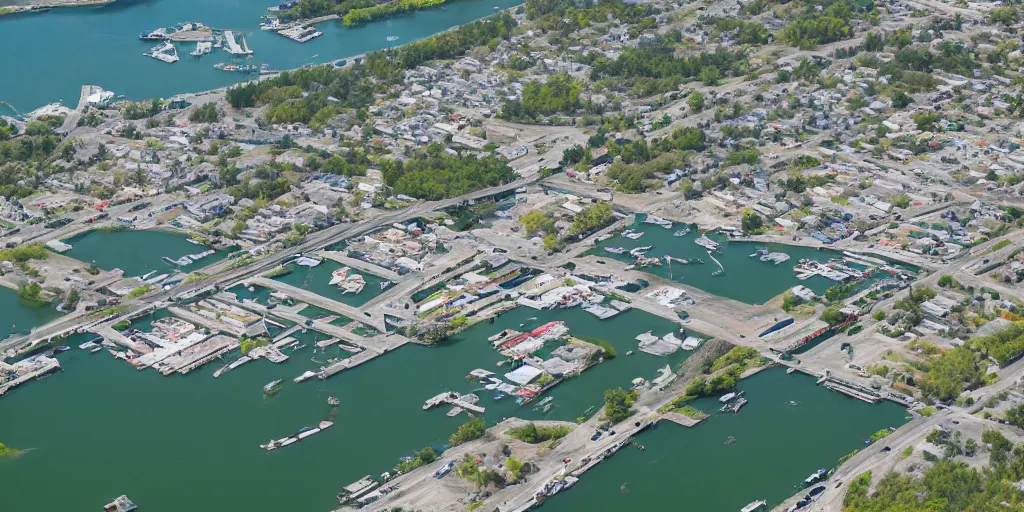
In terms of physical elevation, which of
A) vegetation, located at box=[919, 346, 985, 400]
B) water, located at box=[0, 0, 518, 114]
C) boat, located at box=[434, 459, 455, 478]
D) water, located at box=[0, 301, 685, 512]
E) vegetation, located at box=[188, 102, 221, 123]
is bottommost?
water, located at box=[0, 0, 518, 114]

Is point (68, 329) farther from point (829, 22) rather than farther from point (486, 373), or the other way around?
point (829, 22)

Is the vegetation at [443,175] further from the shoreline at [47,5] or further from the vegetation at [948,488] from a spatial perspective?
the shoreline at [47,5]

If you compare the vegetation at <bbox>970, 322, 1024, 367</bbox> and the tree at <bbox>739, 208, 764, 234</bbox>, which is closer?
the vegetation at <bbox>970, 322, 1024, 367</bbox>

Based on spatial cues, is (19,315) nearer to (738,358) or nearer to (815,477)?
(738,358)

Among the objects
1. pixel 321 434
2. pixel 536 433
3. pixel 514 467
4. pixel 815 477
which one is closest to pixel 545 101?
pixel 321 434

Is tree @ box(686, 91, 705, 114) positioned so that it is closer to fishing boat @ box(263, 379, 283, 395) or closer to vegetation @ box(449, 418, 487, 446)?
fishing boat @ box(263, 379, 283, 395)

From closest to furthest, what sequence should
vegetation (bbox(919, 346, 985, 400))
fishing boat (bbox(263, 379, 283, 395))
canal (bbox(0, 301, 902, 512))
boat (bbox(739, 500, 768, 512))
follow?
boat (bbox(739, 500, 768, 512)) < canal (bbox(0, 301, 902, 512)) < vegetation (bbox(919, 346, 985, 400)) < fishing boat (bbox(263, 379, 283, 395))

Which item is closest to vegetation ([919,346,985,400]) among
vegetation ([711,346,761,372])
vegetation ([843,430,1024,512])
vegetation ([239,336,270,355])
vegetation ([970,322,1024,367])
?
vegetation ([970,322,1024,367])

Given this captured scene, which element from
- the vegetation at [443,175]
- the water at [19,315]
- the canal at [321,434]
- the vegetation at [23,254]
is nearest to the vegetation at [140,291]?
the water at [19,315]
